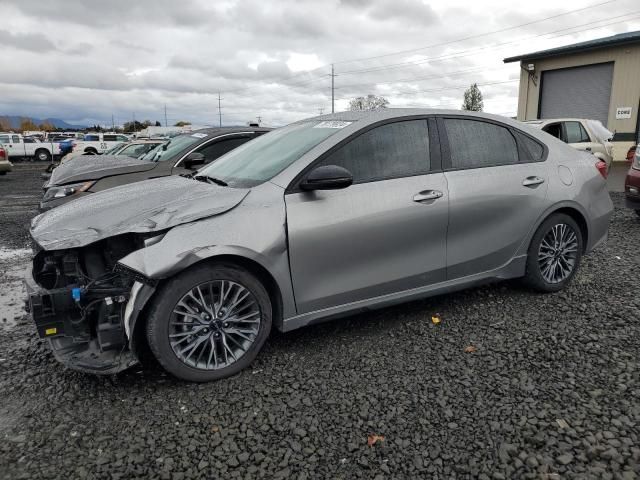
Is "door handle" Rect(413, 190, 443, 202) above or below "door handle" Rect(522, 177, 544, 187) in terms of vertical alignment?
below

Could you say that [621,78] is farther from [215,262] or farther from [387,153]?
[215,262]

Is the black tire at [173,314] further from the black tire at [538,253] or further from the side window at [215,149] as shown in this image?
the side window at [215,149]

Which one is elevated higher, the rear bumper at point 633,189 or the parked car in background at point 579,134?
the parked car in background at point 579,134

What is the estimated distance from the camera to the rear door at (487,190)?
3783 millimetres

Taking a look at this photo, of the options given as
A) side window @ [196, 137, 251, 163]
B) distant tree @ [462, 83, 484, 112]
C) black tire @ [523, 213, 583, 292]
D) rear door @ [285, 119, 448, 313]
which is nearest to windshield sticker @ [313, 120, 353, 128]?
rear door @ [285, 119, 448, 313]

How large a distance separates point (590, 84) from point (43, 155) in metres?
31.4

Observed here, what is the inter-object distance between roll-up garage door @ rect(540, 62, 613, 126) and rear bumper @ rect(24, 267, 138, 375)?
23.1 m

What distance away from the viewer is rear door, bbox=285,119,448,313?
126 inches

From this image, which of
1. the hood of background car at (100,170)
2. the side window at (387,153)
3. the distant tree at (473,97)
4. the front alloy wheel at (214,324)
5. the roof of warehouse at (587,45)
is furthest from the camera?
the distant tree at (473,97)

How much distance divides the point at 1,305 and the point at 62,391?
2.13m

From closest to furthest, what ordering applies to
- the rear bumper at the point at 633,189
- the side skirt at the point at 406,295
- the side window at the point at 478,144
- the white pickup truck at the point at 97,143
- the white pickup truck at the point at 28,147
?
1. the side skirt at the point at 406,295
2. the side window at the point at 478,144
3. the rear bumper at the point at 633,189
4. the white pickup truck at the point at 97,143
5. the white pickup truck at the point at 28,147

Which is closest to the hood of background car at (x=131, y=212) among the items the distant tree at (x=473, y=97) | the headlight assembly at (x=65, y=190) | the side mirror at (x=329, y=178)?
the side mirror at (x=329, y=178)

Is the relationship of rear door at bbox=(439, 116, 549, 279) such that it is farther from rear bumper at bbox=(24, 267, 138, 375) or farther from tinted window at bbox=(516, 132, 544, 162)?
rear bumper at bbox=(24, 267, 138, 375)

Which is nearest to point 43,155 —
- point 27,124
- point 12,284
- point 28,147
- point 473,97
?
point 28,147
